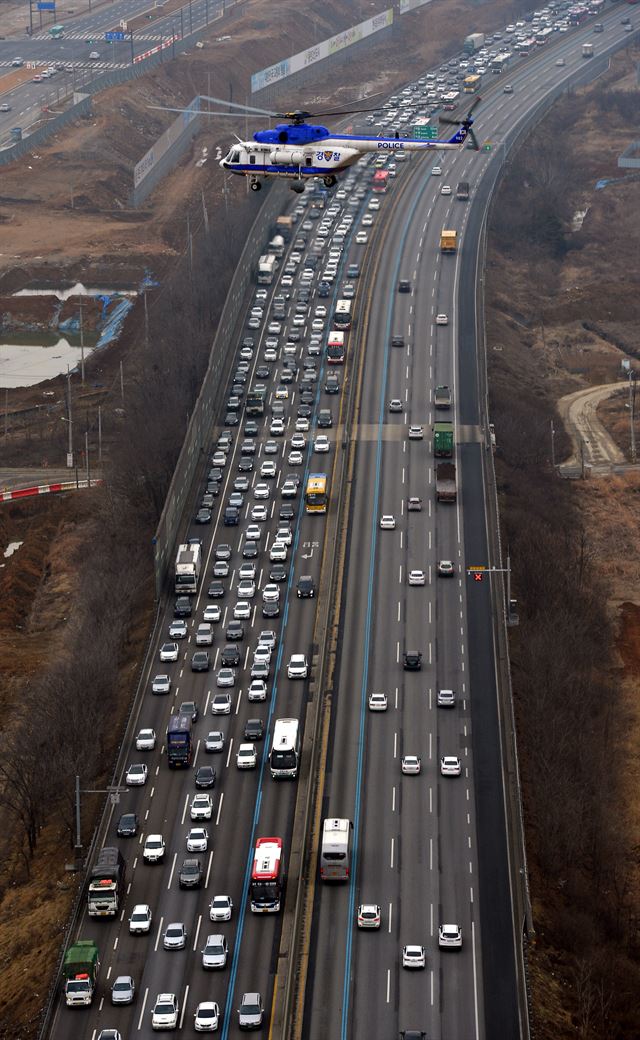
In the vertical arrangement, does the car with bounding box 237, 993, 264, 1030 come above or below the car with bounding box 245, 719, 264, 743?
below

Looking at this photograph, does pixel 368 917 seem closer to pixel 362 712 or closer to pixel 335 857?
pixel 335 857

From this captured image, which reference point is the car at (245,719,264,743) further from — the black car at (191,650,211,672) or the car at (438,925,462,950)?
the car at (438,925,462,950)

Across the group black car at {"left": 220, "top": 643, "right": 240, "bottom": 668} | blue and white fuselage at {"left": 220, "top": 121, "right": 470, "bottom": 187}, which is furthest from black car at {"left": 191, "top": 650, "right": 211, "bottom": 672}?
blue and white fuselage at {"left": 220, "top": 121, "right": 470, "bottom": 187}

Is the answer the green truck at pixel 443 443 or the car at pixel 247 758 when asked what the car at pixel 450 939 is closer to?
the car at pixel 247 758

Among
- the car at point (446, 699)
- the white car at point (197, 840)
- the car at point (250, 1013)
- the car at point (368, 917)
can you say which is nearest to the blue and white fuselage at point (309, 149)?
the car at point (446, 699)

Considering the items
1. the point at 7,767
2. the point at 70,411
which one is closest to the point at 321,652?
the point at 7,767

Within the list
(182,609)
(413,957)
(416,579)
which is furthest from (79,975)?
(416,579)

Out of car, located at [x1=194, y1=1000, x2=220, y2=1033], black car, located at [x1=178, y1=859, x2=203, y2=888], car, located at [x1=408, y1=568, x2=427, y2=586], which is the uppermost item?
car, located at [x1=408, y1=568, x2=427, y2=586]
